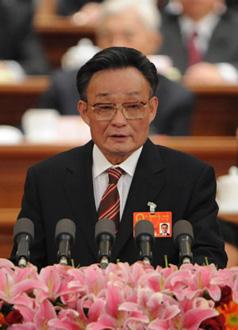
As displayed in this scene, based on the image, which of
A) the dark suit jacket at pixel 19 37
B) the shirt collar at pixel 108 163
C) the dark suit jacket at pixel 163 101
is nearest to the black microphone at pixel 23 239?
the shirt collar at pixel 108 163

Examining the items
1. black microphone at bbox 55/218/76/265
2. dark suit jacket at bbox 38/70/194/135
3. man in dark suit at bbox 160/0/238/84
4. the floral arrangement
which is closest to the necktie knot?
black microphone at bbox 55/218/76/265

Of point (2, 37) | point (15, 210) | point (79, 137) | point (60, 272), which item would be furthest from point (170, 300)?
point (2, 37)

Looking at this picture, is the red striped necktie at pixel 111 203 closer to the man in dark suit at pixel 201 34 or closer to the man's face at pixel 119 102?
the man's face at pixel 119 102

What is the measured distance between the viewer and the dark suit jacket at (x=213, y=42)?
6082 millimetres

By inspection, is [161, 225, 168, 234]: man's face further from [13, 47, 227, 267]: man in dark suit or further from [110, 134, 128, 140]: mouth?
[110, 134, 128, 140]: mouth

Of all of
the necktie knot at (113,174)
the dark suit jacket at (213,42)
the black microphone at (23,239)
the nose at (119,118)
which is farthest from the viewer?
the dark suit jacket at (213,42)

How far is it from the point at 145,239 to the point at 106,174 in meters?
0.40

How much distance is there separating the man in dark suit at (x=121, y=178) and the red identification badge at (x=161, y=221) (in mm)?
33

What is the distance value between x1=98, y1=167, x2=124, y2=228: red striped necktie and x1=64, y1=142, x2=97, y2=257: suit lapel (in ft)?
0.06

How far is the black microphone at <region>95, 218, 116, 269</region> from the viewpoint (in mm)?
1941

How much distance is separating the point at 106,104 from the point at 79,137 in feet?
7.12

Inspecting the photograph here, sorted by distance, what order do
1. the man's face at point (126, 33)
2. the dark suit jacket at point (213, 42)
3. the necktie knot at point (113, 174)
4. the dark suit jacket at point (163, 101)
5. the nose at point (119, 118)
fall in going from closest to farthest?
1. the nose at point (119, 118)
2. the necktie knot at point (113, 174)
3. the dark suit jacket at point (163, 101)
4. the man's face at point (126, 33)
5. the dark suit jacket at point (213, 42)

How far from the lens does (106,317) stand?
5.97 ft

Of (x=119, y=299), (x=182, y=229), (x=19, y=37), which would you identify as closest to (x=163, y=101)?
(x=19, y=37)
